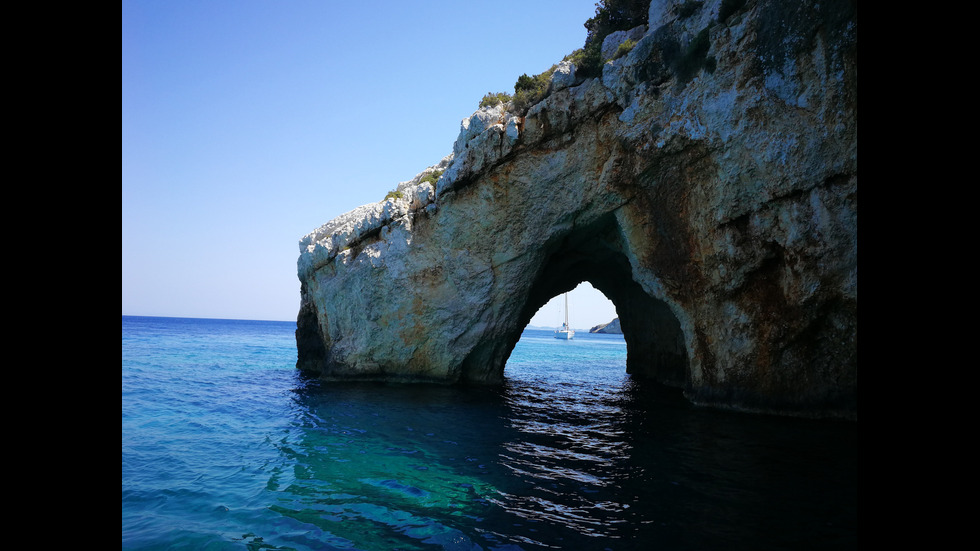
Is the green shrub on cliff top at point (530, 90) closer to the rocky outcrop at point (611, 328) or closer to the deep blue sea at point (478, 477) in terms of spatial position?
the deep blue sea at point (478, 477)

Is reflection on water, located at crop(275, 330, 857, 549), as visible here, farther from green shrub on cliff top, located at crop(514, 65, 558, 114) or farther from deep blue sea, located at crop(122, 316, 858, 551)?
green shrub on cliff top, located at crop(514, 65, 558, 114)

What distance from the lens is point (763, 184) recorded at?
1465cm

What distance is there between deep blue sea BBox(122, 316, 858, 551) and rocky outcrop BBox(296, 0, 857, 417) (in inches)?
105

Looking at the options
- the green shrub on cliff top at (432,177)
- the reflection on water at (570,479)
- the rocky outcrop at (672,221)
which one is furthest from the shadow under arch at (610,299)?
the reflection on water at (570,479)

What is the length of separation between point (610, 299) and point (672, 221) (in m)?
14.5

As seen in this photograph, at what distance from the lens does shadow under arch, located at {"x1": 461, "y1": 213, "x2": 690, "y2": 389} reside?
833 inches

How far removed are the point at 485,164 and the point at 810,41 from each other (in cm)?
1095

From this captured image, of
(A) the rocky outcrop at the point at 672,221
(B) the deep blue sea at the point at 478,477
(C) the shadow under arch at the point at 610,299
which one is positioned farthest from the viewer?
(C) the shadow under arch at the point at 610,299

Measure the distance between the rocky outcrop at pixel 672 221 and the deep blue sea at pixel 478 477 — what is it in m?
2.68

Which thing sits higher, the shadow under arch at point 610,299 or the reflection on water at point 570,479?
the shadow under arch at point 610,299

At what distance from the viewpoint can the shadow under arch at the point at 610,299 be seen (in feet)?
69.4

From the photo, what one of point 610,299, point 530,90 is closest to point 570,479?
point 530,90
